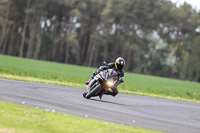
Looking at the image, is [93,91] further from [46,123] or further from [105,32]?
[105,32]

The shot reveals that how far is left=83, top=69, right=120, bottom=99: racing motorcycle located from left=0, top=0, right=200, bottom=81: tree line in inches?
2279

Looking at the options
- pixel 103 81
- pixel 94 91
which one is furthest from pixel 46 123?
pixel 94 91

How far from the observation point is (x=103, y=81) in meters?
13.5

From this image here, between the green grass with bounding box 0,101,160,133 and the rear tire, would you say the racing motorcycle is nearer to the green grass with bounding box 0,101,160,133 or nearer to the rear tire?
the rear tire

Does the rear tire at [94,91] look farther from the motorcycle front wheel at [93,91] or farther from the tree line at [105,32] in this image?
the tree line at [105,32]

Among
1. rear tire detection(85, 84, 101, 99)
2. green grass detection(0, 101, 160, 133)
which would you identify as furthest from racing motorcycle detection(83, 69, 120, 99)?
green grass detection(0, 101, 160, 133)

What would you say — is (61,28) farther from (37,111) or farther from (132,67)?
(37,111)

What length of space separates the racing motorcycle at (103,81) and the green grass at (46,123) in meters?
3.94

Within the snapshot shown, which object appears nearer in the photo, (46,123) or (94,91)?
(46,123)

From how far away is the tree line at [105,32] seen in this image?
74.4m

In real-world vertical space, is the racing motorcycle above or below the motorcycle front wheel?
above

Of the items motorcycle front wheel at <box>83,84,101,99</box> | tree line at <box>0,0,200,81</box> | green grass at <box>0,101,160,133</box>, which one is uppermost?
tree line at <box>0,0,200,81</box>

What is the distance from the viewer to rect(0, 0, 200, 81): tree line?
74438 mm

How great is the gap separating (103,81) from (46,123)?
5338 mm
